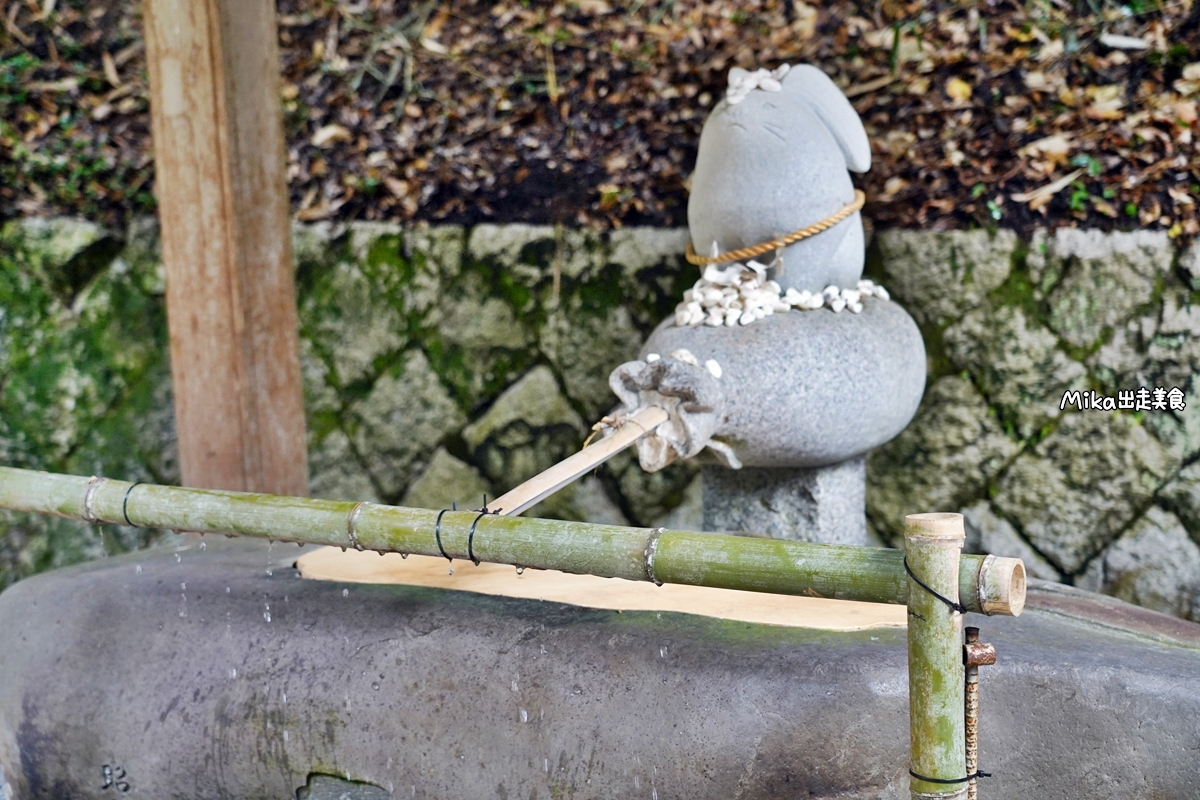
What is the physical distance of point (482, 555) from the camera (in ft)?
6.33

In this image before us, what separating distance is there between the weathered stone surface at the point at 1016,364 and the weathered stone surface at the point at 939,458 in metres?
0.06

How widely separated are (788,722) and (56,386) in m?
2.98

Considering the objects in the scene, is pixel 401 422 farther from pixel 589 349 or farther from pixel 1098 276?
pixel 1098 276

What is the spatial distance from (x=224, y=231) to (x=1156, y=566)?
9.13 ft

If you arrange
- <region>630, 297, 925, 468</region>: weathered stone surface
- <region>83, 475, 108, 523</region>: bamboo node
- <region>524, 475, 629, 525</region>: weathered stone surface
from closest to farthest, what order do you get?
<region>83, 475, 108, 523</region>: bamboo node, <region>630, 297, 925, 468</region>: weathered stone surface, <region>524, 475, 629, 525</region>: weathered stone surface

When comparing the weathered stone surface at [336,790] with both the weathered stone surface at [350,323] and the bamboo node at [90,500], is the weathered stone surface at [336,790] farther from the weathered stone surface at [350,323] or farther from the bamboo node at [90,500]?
the weathered stone surface at [350,323]

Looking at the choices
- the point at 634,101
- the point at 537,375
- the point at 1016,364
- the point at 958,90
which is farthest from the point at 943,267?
the point at 537,375

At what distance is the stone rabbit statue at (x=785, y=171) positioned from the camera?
2729mm

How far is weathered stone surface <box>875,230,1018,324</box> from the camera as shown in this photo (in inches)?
127

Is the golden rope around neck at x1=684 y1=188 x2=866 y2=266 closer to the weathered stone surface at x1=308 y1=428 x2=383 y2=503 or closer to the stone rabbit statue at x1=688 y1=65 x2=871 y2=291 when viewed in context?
the stone rabbit statue at x1=688 y1=65 x2=871 y2=291

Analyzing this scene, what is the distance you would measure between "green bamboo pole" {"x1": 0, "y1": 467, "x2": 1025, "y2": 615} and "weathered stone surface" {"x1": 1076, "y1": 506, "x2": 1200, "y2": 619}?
6.20ft

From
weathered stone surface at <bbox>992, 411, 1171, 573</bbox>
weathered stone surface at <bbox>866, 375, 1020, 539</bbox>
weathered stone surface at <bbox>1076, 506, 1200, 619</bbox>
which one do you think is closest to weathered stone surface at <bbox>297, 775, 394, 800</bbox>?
weathered stone surface at <bbox>866, 375, 1020, 539</bbox>

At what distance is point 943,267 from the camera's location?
129 inches

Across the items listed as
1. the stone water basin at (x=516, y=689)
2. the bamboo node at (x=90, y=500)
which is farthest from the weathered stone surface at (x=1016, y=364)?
the bamboo node at (x=90, y=500)
